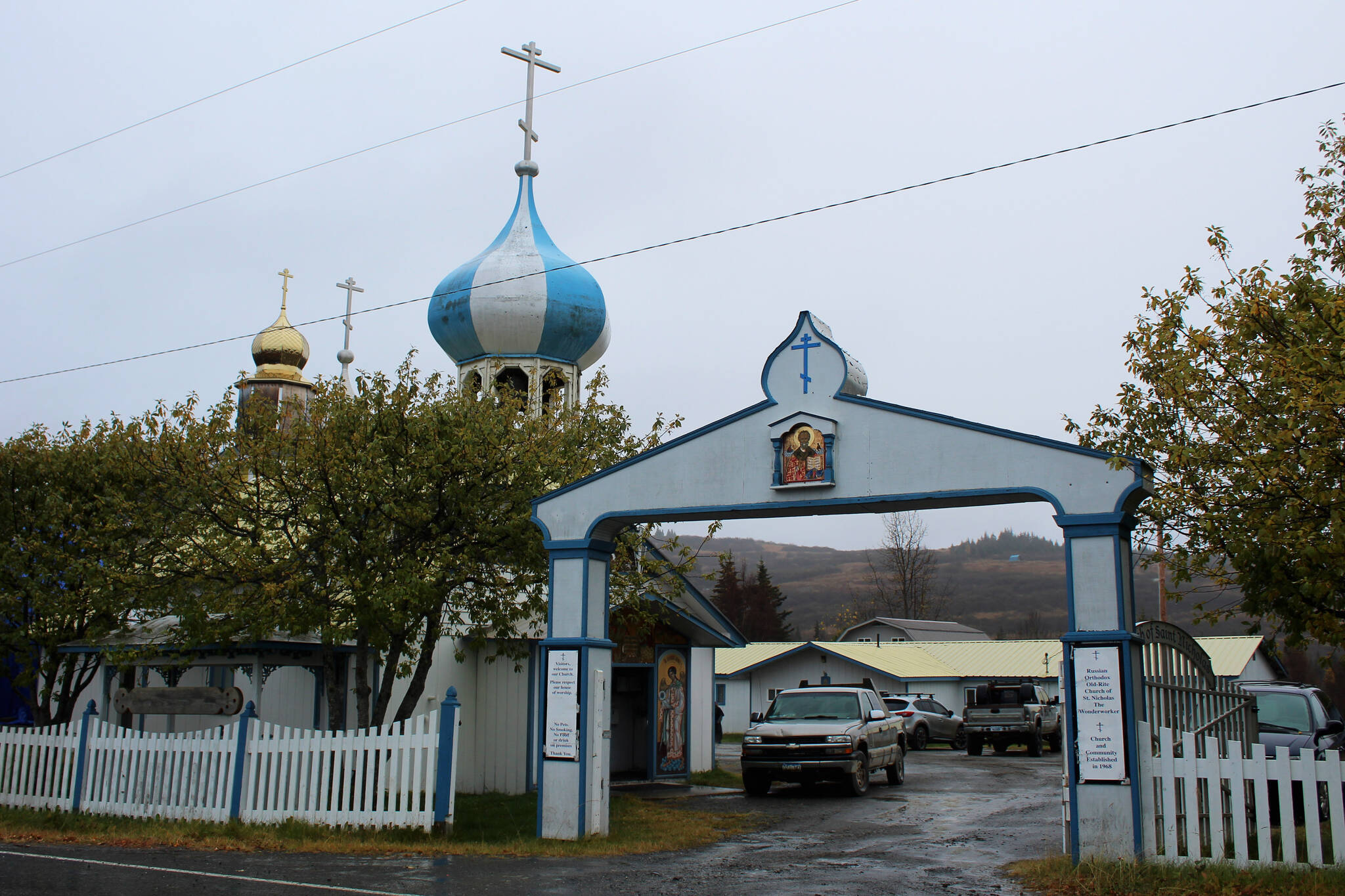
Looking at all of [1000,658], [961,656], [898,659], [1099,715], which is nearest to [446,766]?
[1099,715]

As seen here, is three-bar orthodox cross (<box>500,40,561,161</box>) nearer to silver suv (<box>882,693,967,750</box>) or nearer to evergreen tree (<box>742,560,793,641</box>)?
silver suv (<box>882,693,967,750</box>)

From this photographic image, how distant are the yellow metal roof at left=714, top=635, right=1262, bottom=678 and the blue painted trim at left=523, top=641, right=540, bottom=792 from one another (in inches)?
879

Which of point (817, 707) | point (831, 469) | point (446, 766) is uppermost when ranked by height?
point (831, 469)

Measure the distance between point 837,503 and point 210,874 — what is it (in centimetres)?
670

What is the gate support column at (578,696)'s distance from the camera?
12.7 meters

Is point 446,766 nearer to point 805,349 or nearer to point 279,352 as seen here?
point 805,349

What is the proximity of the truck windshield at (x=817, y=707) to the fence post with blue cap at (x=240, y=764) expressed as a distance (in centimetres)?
915

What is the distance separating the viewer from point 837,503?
38.7 ft

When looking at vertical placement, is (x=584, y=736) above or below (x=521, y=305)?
below

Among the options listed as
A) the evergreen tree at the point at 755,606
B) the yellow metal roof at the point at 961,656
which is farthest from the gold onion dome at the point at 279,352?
the evergreen tree at the point at 755,606

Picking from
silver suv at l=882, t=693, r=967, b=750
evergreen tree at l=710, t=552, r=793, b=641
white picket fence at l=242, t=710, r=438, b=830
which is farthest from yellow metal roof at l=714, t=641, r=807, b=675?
evergreen tree at l=710, t=552, r=793, b=641

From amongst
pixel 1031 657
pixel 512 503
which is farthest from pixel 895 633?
pixel 512 503

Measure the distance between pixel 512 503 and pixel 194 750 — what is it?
4688 millimetres

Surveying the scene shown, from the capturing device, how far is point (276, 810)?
43.8 feet
